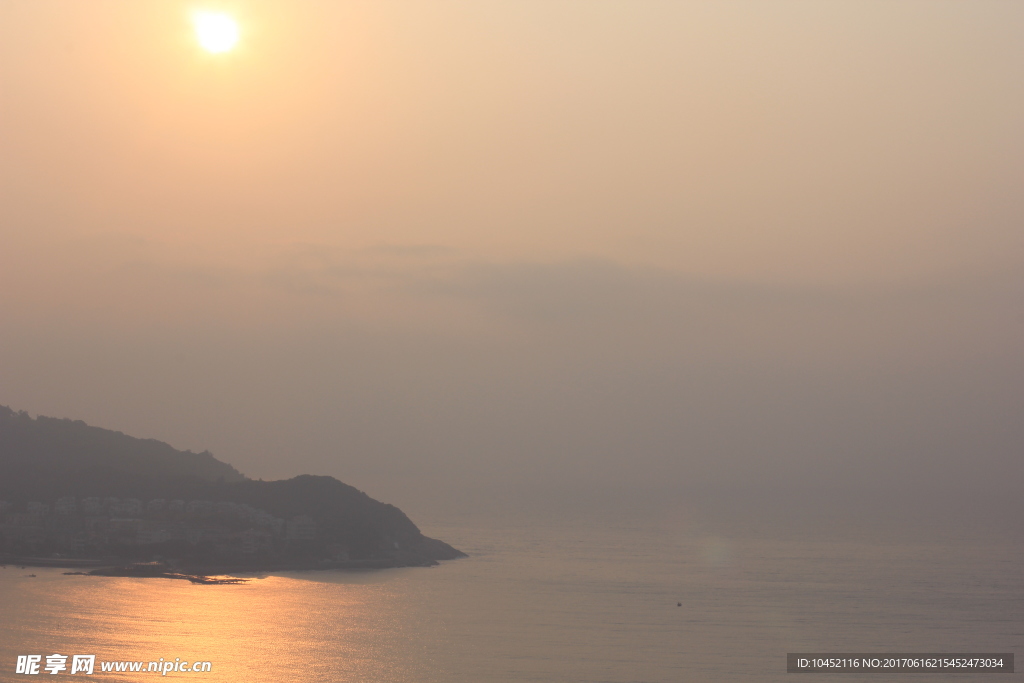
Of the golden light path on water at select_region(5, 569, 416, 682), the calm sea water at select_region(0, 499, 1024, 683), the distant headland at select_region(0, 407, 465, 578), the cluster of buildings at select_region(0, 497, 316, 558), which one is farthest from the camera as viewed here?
the cluster of buildings at select_region(0, 497, 316, 558)

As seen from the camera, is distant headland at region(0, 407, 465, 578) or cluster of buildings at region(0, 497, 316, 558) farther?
cluster of buildings at region(0, 497, 316, 558)

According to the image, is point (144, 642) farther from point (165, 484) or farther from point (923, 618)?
point (923, 618)

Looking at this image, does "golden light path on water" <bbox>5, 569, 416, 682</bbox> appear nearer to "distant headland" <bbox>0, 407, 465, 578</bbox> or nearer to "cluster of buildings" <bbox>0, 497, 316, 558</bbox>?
"distant headland" <bbox>0, 407, 465, 578</bbox>

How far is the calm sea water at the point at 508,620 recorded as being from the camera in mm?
73500

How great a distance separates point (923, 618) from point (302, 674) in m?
75.4

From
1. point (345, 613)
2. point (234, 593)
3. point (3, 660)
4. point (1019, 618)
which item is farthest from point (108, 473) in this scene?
point (1019, 618)

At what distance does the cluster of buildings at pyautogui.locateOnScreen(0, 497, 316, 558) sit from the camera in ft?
409

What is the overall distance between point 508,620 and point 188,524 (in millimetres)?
56195

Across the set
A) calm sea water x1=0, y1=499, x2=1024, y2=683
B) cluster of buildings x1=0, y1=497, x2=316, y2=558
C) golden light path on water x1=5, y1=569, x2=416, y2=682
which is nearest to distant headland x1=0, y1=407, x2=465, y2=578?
cluster of buildings x1=0, y1=497, x2=316, y2=558

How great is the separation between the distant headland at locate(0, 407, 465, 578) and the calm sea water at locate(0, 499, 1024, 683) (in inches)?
245

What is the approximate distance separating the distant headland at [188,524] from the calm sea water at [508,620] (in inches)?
245

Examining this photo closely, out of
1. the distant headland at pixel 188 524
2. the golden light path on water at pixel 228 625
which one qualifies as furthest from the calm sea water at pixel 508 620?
the distant headland at pixel 188 524

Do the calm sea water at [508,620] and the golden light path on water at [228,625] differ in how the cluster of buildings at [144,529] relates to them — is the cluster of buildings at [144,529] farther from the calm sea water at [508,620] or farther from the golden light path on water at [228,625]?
the golden light path on water at [228,625]

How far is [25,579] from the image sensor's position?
349 feet
